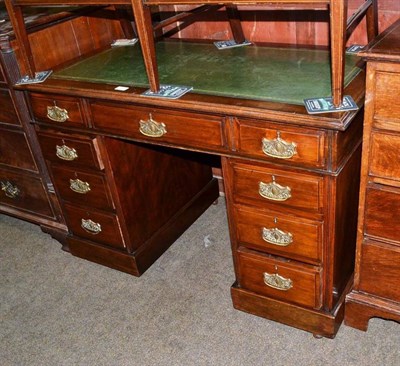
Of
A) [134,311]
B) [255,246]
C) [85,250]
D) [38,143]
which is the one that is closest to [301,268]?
[255,246]

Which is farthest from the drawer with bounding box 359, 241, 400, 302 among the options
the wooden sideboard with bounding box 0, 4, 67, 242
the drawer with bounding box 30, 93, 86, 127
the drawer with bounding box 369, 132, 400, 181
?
the wooden sideboard with bounding box 0, 4, 67, 242

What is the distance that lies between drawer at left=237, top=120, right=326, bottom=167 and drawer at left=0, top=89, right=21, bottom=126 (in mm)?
1136

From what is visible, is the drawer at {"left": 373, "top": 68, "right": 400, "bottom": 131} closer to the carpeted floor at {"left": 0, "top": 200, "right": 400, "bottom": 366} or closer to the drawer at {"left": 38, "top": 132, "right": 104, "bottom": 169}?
the carpeted floor at {"left": 0, "top": 200, "right": 400, "bottom": 366}

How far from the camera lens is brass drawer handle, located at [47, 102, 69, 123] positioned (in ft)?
6.51

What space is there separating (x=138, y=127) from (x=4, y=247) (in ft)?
4.33

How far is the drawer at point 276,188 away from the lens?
1578 millimetres

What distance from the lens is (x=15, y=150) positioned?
2.38 metres

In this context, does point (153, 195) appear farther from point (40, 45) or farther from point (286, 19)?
point (286, 19)

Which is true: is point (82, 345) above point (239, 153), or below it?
below

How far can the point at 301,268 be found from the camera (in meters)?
1.79

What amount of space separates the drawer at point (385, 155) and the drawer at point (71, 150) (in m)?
1.08

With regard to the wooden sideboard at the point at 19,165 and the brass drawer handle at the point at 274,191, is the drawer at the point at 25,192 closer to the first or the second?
the wooden sideboard at the point at 19,165

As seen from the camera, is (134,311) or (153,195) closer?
(134,311)

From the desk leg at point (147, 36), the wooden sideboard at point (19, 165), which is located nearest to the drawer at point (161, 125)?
the desk leg at point (147, 36)
